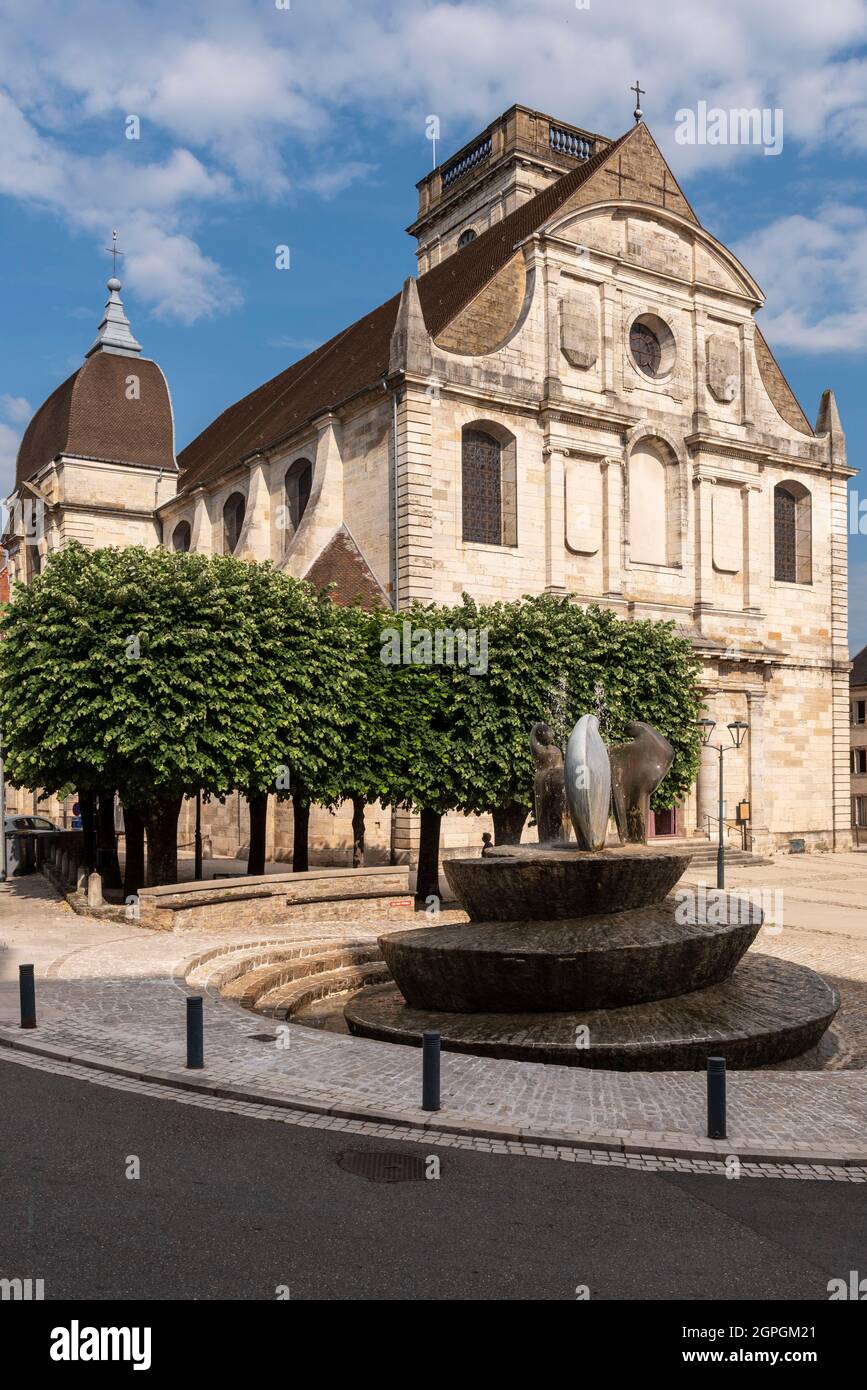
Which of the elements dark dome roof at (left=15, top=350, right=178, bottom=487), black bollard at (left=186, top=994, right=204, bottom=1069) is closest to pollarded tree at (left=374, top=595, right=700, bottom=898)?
black bollard at (left=186, top=994, right=204, bottom=1069)

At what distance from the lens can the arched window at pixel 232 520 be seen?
153 feet

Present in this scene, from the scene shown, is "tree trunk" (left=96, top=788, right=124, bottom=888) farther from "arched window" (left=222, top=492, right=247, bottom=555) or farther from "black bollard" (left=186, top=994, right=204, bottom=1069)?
"arched window" (left=222, top=492, right=247, bottom=555)

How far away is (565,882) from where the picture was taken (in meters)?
13.1

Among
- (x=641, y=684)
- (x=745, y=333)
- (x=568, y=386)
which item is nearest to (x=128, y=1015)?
(x=641, y=684)

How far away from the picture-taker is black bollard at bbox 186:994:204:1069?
10.7 meters

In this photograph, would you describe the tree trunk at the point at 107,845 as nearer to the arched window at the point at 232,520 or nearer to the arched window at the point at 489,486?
the arched window at the point at 489,486

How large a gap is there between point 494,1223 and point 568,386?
33471 millimetres

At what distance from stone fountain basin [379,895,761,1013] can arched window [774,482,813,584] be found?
109ft

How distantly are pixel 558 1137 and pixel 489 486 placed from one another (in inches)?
1145

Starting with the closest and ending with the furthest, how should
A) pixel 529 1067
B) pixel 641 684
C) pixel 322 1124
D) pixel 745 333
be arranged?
pixel 322 1124, pixel 529 1067, pixel 641 684, pixel 745 333

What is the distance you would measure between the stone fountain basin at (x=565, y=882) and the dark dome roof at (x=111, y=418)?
135 feet

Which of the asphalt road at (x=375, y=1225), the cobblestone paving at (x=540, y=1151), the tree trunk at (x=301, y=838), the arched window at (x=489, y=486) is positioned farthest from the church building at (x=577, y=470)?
the asphalt road at (x=375, y=1225)

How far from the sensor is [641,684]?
91.7ft

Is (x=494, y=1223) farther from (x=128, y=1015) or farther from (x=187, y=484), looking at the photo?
(x=187, y=484)
